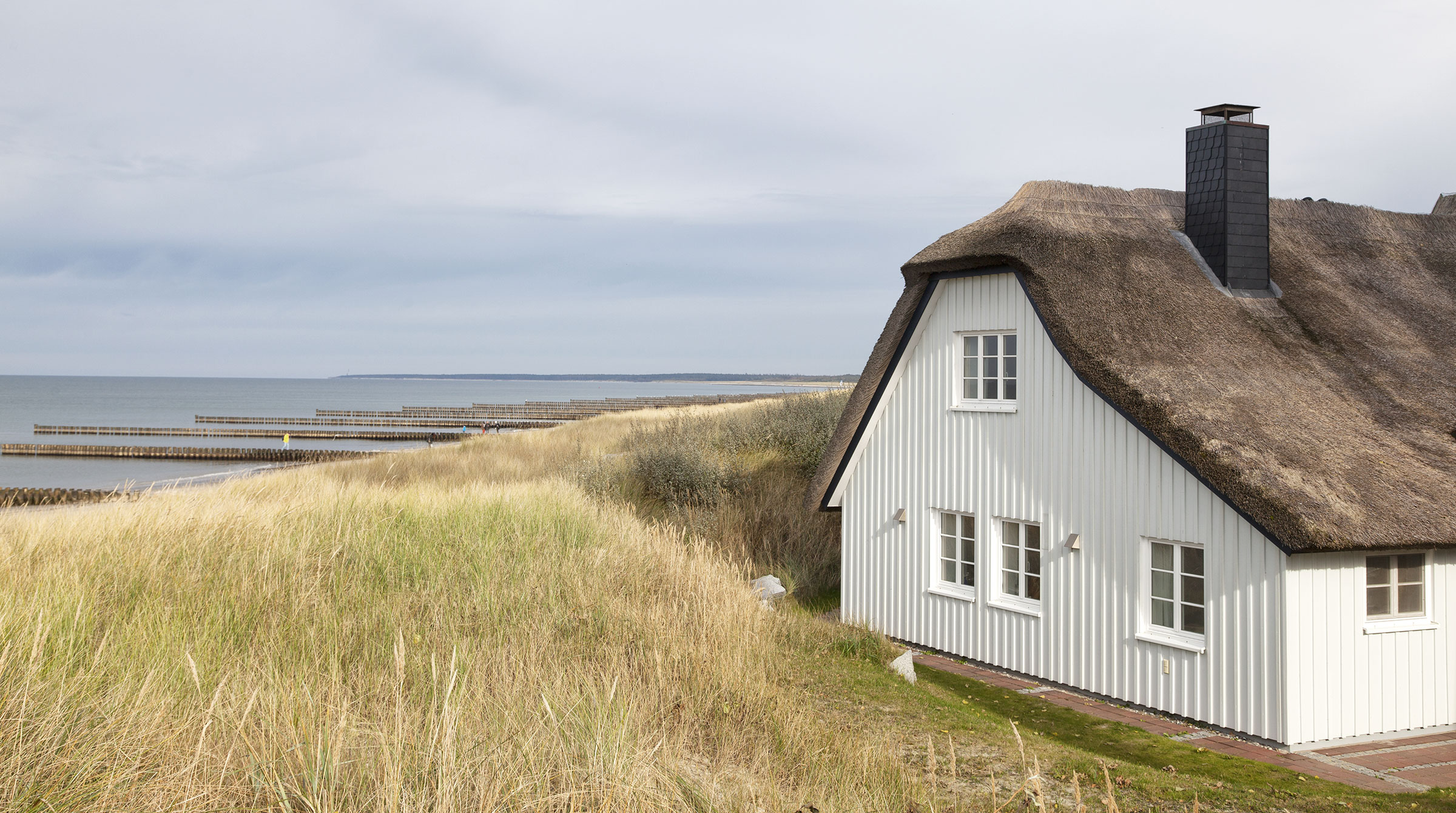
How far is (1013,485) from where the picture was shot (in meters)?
11.5

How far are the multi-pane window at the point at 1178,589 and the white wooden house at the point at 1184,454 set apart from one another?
0.02m

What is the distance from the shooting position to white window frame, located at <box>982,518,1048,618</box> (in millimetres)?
11070

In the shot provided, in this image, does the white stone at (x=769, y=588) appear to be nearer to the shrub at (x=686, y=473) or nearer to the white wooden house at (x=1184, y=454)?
the white wooden house at (x=1184, y=454)

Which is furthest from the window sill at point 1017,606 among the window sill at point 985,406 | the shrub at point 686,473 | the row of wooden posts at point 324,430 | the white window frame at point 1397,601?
the row of wooden posts at point 324,430

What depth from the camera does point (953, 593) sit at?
40.1 ft

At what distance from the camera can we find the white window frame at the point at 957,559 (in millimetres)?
11891

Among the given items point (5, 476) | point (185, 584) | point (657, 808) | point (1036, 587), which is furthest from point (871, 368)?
point (5, 476)

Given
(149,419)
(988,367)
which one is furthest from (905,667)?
(149,419)

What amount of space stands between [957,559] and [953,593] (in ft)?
1.45

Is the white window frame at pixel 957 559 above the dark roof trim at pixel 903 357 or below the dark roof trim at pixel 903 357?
below

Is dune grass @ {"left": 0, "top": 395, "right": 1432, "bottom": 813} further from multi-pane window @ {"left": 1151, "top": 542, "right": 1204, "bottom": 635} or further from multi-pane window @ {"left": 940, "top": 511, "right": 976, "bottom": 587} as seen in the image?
multi-pane window @ {"left": 940, "top": 511, "right": 976, "bottom": 587}

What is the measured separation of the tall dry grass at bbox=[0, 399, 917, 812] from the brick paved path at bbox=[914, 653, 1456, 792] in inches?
123

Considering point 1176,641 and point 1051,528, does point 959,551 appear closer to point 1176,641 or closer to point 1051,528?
point 1051,528

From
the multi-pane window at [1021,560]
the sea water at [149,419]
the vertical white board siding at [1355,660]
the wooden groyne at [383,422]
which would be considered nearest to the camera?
the vertical white board siding at [1355,660]
